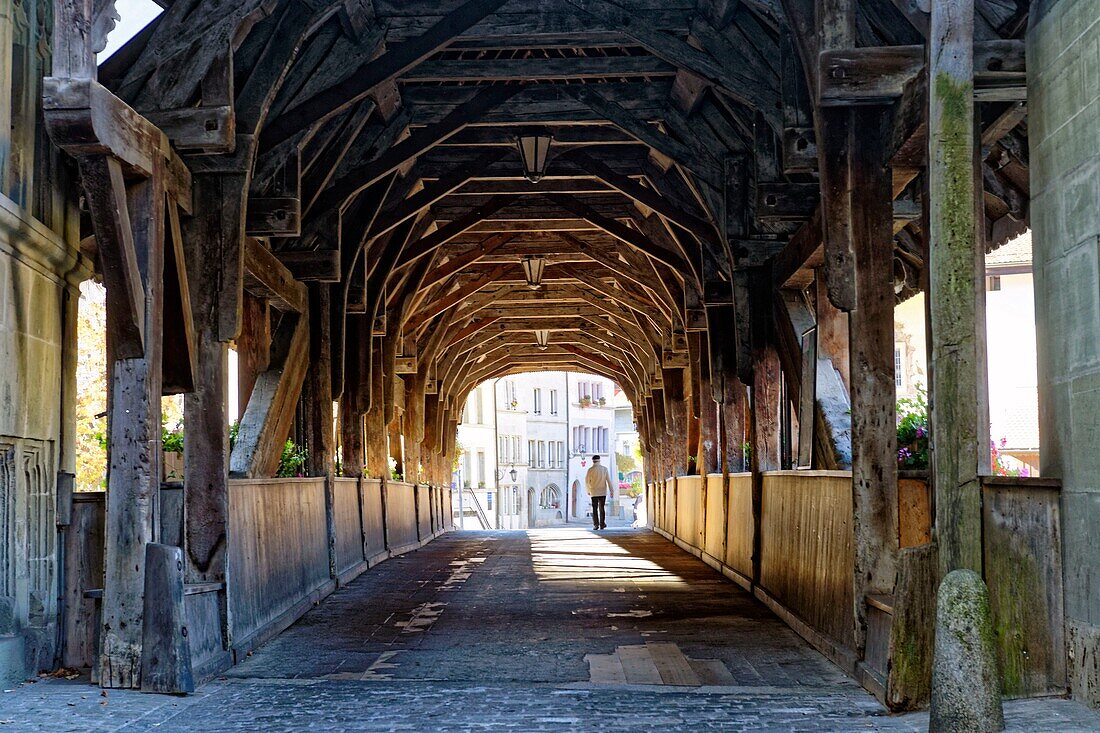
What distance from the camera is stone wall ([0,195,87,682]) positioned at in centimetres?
577

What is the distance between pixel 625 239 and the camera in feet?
47.3

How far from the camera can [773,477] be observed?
9492 millimetres

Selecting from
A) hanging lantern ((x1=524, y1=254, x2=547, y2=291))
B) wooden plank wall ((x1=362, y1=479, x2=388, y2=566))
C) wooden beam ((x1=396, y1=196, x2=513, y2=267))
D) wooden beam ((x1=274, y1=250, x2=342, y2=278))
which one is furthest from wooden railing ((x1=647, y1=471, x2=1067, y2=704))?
hanging lantern ((x1=524, y1=254, x2=547, y2=291))

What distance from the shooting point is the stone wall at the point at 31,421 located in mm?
5770

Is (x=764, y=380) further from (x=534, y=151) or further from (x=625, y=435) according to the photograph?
(x=625, y=435)

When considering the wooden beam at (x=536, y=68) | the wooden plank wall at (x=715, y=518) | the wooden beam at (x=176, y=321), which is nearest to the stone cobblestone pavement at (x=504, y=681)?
the wooden beam at (x=176, y=321)

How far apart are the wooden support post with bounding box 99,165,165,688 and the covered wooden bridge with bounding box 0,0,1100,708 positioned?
0.01m

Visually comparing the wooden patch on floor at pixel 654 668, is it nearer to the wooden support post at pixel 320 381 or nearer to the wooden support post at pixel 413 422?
the wooden support post at pixel 320 381

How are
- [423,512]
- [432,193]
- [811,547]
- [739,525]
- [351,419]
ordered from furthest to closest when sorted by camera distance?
[423,512], [351,419], [432,193], [739,525], [811,547]

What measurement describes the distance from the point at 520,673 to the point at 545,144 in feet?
20.6

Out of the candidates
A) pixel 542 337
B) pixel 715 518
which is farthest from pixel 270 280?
pixel 542 337

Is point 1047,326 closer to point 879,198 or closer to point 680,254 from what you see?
point 879,198

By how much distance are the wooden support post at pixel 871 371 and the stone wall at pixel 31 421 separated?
3.98 meters

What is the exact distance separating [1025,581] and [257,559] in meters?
4.94
